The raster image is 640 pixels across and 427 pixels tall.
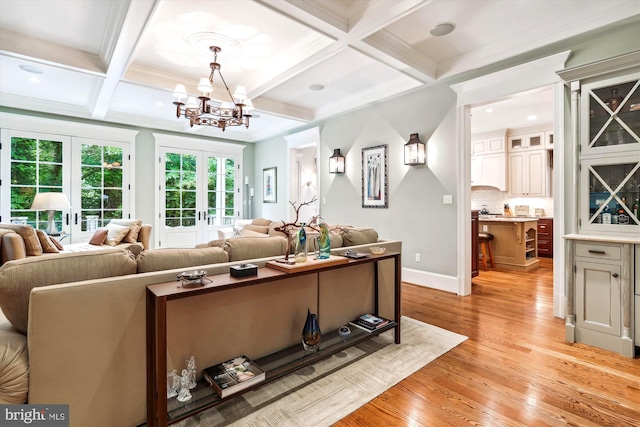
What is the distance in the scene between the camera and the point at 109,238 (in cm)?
456

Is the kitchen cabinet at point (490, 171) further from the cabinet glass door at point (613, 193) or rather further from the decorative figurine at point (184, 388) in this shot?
the decorative figurine at point (184, 388)

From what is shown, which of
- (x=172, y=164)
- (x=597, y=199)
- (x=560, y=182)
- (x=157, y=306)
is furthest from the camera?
(x=172, y=164)

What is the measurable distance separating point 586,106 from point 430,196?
6.14ft

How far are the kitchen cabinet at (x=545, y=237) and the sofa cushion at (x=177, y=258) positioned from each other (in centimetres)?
698

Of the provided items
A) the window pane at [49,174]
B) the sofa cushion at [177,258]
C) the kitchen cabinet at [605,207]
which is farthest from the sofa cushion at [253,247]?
the window pane at [49,174]

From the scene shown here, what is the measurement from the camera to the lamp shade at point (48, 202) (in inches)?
169

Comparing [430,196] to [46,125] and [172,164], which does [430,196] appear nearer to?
[172,164]

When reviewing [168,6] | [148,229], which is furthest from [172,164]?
[168,6]

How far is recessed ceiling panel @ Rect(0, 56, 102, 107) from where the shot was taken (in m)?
3.75

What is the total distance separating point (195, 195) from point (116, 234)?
2309mm

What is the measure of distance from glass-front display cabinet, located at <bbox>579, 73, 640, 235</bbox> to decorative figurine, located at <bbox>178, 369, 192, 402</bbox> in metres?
3.08

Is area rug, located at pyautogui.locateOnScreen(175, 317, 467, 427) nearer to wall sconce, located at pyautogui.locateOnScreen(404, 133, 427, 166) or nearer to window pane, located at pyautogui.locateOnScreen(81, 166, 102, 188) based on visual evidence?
wall sconce, located at pyautogui.locateOnScreen(404, 133, 427, 166)

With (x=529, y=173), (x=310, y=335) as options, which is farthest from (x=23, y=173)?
(x=529, y=173)

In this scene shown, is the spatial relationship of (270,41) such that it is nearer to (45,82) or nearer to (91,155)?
(45,82)
